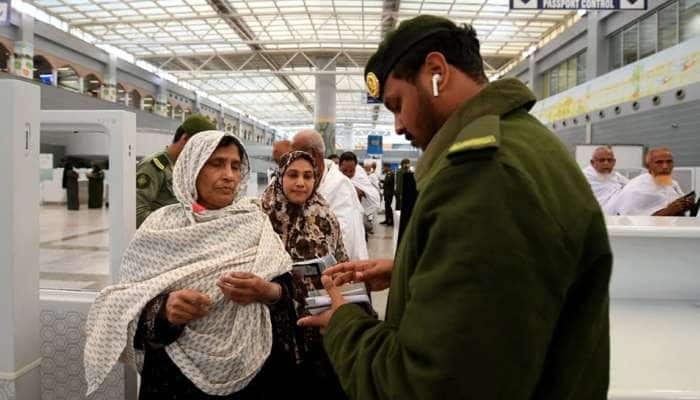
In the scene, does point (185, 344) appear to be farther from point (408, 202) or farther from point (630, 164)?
point (630, 164)

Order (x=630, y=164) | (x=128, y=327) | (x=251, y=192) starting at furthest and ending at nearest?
1. (x=251, y=192)
2. (x=630, y=164)
3. (x=128, y=327)

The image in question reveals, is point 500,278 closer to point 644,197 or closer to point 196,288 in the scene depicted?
point 196,288

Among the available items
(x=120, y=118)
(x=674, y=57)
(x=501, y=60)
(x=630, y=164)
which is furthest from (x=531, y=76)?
(x=120, y=118)

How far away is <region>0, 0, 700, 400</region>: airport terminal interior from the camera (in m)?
1.83

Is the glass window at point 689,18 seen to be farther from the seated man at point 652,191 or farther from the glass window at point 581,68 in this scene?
the seated man at point 652,191

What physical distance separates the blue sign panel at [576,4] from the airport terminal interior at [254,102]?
0.35 feet

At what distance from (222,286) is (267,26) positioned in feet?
58.8

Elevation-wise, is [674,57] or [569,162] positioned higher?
[674,57]

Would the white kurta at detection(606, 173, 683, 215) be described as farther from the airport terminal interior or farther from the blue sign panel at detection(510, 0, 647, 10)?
the blue sign panel at detection(510, 0, 647, 10)

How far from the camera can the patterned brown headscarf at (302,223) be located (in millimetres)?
2373

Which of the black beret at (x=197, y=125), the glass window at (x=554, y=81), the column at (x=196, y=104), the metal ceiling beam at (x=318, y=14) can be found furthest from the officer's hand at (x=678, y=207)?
the column at (x=196, y=104)

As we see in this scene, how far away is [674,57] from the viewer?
31.4 ft

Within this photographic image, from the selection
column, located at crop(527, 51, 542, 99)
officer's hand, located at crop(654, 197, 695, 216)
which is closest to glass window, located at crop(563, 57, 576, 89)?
column, located at crop(527, 51, 542, 99)

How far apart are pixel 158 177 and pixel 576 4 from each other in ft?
16.8
